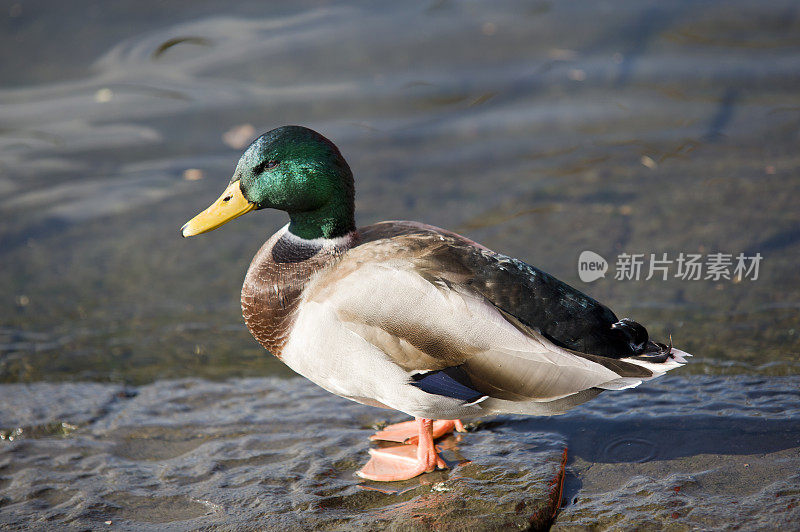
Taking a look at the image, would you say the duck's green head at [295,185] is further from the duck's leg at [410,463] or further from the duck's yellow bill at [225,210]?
the duck's leg at [410,463]

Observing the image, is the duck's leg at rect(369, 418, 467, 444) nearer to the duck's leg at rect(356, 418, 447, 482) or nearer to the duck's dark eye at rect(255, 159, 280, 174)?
the duck's leg at rect(356, 418, 447, 482)

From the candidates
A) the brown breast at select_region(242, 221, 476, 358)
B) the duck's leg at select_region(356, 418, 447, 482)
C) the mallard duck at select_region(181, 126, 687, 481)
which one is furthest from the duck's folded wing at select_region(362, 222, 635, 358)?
the duck's leg at select_region(356, 418, 447, 482)

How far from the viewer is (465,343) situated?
3240 mm

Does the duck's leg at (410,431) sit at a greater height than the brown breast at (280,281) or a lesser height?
lesser

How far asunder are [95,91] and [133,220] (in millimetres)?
2353

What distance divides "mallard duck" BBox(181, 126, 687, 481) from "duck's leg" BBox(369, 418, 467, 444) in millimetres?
201

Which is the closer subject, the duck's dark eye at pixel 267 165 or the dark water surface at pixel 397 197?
the duck's dark eye at pixel 267 165

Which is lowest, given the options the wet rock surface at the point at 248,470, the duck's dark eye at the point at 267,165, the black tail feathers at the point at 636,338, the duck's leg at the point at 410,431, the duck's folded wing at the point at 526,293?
the wet rock surface at the point at 248,470

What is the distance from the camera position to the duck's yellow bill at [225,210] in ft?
12.1

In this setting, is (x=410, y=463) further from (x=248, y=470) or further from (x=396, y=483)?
(x=248, y=470)

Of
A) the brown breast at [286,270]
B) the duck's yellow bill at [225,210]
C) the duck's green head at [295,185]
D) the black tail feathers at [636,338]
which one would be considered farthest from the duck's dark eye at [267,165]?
the black tail feathers at [636,338]

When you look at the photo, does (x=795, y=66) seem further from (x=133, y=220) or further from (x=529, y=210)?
(x=133, y=220)

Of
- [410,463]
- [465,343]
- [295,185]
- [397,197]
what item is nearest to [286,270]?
[295,185]

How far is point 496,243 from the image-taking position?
6270 millimetres
